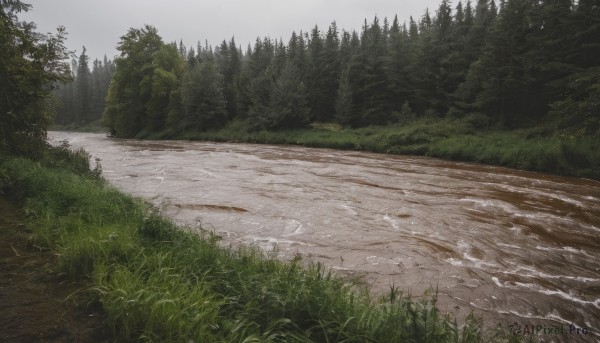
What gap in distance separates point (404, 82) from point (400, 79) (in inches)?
23.6

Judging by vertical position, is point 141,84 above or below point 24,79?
above

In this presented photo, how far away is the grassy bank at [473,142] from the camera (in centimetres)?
1647

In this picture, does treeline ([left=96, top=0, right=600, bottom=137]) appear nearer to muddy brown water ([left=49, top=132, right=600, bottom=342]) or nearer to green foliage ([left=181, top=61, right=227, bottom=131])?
green foliage ([left=181, top=61, right=227, bottom=131])

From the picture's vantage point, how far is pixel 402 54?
41000 millimetres

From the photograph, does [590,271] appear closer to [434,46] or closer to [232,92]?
[434,46]

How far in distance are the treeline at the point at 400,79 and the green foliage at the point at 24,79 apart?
22.4m

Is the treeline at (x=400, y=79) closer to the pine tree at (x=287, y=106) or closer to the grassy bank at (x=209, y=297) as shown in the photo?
the pine tree at (x=287, y=106)

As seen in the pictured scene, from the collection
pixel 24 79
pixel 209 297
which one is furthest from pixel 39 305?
pixel 24 79

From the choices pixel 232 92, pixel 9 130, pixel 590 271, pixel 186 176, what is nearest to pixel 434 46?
pixel 232 92

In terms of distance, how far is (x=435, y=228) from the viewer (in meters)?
8.07

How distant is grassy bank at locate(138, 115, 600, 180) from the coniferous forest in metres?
0.23

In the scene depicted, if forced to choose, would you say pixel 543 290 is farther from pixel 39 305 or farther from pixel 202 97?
pixel 202 97

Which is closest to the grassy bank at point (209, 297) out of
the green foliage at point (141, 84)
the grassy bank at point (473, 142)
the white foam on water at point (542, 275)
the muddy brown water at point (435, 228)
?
the muddy brown water at point (435, 228)

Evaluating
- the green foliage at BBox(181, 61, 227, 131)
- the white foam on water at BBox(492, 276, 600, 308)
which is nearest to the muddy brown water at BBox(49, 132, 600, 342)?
the white foam on water at BBox(492, 276, 600, 308)
